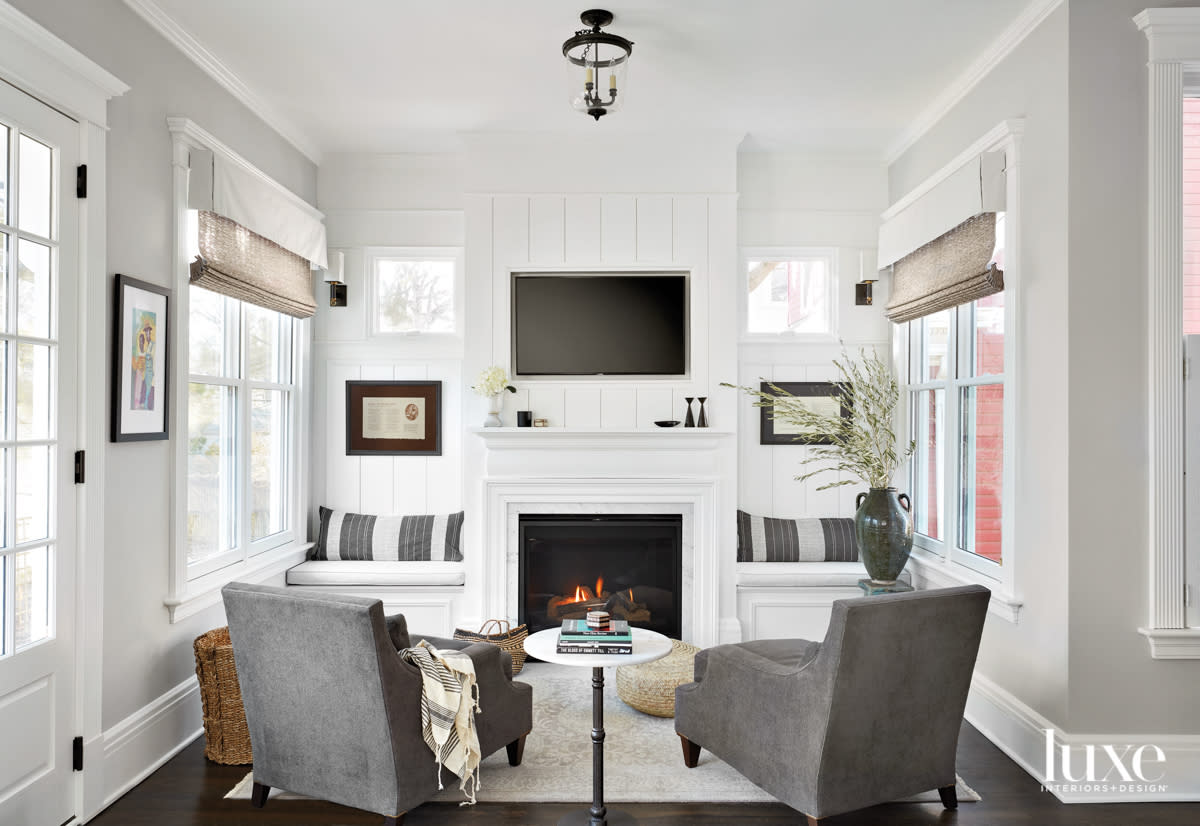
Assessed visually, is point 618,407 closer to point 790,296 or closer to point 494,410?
point 494,410

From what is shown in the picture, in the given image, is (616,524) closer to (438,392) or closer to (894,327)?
(438,392)

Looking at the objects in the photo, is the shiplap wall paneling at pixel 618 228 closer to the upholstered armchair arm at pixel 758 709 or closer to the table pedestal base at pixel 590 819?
the upholstered armchair arm at pixel 758 709

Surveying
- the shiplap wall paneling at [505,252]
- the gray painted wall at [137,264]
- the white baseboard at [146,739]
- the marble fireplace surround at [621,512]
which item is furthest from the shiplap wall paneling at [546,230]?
the white baseboard at [146,739]

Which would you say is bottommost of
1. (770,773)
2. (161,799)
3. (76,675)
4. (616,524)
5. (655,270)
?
(161,799)

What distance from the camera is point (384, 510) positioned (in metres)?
4.84

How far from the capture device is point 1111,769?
2.82 meters

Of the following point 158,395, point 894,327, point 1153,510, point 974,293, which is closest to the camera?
point 1153,510

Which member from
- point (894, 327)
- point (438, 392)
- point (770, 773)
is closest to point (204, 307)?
point (438, 392)

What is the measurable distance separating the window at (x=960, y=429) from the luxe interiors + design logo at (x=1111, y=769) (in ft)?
2.79

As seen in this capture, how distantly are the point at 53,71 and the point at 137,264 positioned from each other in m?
0.73

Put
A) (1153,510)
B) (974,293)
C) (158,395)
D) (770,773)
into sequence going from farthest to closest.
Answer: (974,293) < (158,395) < (1153,510) < (770,773)

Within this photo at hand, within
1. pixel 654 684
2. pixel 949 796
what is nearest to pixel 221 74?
pixel 654 684

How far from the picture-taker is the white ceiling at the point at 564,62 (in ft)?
10.1

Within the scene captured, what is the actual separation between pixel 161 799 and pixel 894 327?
170 inches
